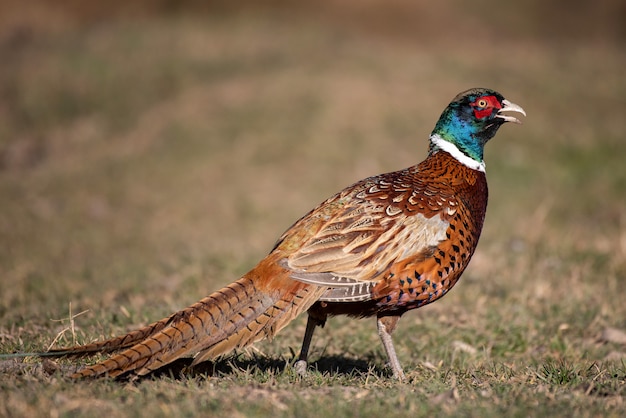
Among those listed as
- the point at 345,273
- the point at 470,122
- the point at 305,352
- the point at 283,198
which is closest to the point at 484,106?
the point at 470,122

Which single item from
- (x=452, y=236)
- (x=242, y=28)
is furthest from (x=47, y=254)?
(x=242, y=28)

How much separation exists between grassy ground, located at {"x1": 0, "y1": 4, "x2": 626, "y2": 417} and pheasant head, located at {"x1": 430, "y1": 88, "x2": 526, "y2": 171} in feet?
4.51

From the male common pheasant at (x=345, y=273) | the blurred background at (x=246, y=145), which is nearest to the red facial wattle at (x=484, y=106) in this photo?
the male common pheasant at (x=345, y=273)

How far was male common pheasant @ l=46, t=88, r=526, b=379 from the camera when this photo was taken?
13.0 ft

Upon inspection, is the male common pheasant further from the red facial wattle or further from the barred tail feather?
the red facial wattle

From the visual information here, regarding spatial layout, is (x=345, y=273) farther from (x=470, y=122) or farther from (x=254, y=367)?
(x=470, y=122)

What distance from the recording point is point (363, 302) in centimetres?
443

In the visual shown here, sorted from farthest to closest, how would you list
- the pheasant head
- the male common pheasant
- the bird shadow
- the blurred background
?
1. the blurred background
2. the pheasant head
3. the bird shadow
4. the male common pheasant

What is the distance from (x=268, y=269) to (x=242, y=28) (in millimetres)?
15039

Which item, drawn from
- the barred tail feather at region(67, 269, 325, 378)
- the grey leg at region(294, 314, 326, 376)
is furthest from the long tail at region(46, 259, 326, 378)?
the grey leg at region(294, 314, 326, 376)

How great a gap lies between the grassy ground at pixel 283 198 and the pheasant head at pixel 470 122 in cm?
138

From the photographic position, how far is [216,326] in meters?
4.03

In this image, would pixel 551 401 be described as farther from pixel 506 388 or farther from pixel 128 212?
pixel 128 212

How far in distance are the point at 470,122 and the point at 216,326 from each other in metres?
2.22
